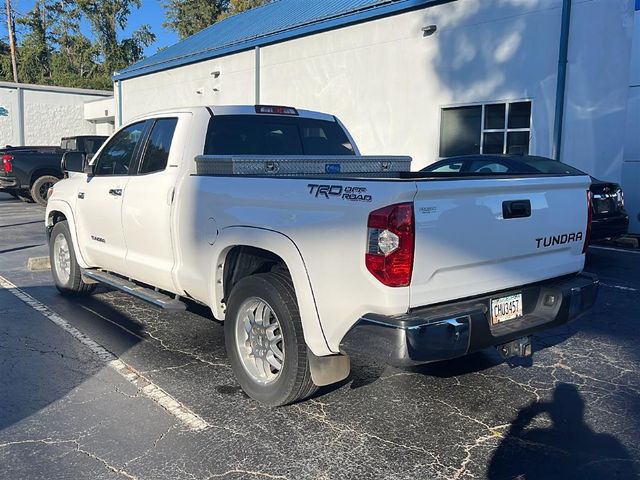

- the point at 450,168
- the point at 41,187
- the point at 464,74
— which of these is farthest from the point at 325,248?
the point at 41,187

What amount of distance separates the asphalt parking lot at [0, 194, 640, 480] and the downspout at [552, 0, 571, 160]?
24.1 feet

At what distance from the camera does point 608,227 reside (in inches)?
365

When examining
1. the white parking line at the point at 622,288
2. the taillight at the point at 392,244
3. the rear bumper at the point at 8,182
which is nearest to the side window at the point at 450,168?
the white parking line at the point at 622,288

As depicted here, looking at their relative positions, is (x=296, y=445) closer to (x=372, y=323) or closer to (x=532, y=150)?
(x=372, y=323)

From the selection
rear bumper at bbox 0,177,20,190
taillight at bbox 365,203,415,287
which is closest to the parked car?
taillight at bbox 365,203,415,287

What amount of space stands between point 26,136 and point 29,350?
2905 cm

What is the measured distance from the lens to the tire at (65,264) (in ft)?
22.5

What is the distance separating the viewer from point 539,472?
334 cm

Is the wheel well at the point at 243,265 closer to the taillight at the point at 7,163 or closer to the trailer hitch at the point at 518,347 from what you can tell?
the trailer hitch at the point at 518,347

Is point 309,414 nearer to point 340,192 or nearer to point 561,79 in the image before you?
point 340,192

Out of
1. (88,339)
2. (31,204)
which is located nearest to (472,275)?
(88,339)

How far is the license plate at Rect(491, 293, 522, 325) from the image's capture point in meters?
3.70

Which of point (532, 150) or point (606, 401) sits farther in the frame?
point (532, 150)

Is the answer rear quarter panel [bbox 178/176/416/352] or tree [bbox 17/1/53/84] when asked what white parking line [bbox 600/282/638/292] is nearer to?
rear quarter panel [bbox 178/176/416/352]
